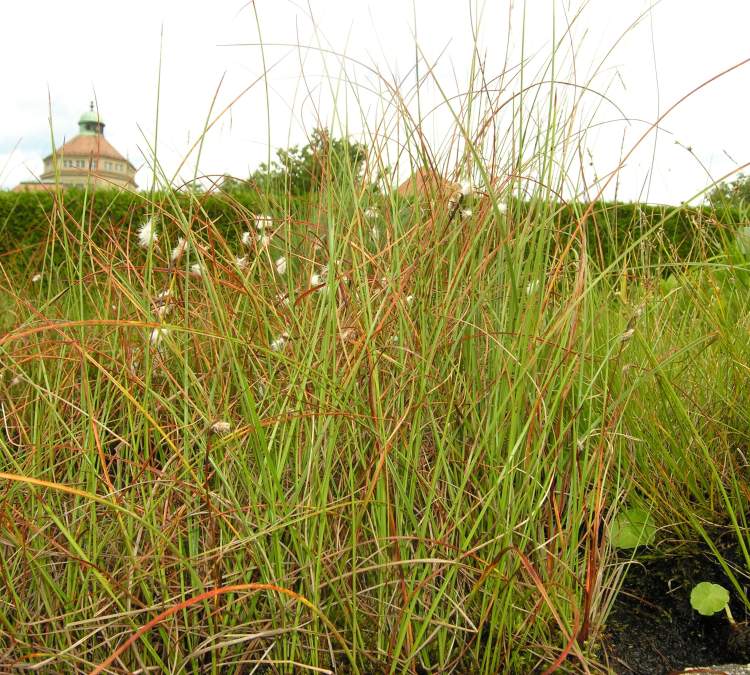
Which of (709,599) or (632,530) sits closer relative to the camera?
(709,599)

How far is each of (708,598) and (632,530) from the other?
0.24 metres

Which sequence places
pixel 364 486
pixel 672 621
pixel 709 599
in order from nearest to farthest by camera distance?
pixel 364 486, pixel 709 599, pixel 672 621

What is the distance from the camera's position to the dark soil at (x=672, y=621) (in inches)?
64.2

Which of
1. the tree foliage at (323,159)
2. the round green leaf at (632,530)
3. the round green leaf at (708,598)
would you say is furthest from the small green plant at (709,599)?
the tree foliage at (323,159)

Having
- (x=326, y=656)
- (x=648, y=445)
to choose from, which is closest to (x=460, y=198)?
(x=648, y=445)

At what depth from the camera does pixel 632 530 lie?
1.81 metres

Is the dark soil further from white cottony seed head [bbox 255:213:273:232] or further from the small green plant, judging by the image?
white cottony seed head [bbox 255:213:273:232]

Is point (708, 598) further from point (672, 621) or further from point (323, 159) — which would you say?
point (323, 159)

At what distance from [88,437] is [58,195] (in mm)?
708

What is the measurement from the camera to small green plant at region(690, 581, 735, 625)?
163 cm

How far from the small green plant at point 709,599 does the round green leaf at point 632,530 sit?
0.53 ft

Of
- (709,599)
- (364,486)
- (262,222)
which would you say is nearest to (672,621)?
(709,599)

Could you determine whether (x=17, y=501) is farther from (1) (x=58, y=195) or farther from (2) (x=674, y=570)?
(2) (x=674, y=570)

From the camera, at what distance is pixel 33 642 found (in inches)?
52.4
